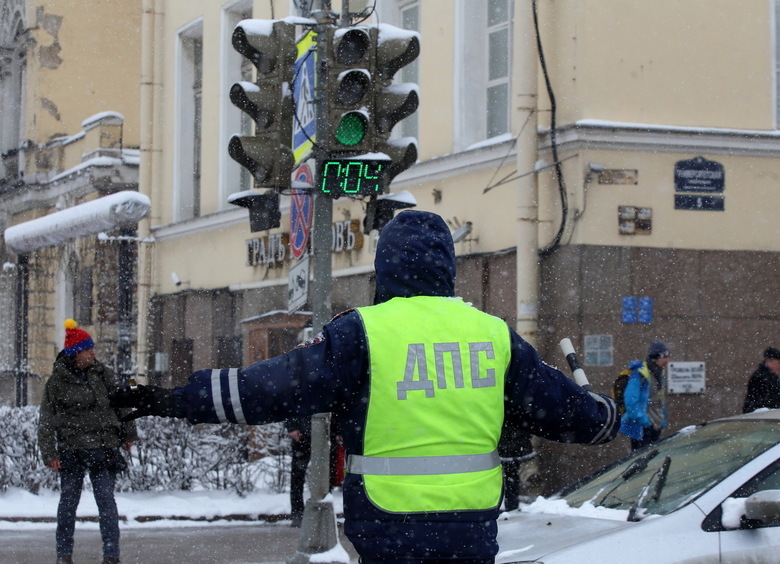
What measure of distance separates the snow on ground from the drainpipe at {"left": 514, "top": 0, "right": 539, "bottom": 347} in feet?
8.16

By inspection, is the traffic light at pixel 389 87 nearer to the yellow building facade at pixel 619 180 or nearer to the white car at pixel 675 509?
the white car at pixel 675 509

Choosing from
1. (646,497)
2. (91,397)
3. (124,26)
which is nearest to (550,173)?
(91,397)

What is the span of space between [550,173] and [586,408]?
911cm

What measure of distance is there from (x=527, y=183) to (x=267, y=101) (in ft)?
15.5

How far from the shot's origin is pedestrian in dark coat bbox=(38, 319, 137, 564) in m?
8.34

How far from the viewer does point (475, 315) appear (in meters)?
3.52

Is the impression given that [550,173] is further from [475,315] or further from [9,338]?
[9,338]

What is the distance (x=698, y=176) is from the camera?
1263 centimetres

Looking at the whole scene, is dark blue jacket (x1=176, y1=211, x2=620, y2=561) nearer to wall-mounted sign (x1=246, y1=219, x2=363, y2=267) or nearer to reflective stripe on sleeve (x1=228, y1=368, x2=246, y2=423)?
reflective stripe on sleeve (x1=228, y1=368, x2=246, y2=423)

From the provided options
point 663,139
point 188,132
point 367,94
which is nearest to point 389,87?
point 367,94

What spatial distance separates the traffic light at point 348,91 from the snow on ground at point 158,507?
3.93 metres

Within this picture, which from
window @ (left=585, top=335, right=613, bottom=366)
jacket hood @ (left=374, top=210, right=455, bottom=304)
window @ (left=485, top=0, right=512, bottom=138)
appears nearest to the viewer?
jacket hood @ (left=374, top=210, right=455, bottom=304)

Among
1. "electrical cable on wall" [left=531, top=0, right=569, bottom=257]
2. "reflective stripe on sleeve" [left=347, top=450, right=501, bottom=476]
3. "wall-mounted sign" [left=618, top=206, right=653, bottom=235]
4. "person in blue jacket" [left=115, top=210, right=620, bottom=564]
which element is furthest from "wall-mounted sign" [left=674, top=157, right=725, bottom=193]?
"reflective stripe on sleeve" [left=347, top=450, right=501, bottom=476]

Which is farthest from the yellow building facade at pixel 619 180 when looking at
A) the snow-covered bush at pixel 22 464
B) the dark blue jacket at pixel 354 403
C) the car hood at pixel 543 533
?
the dark blue jacket at pixel 354 403
